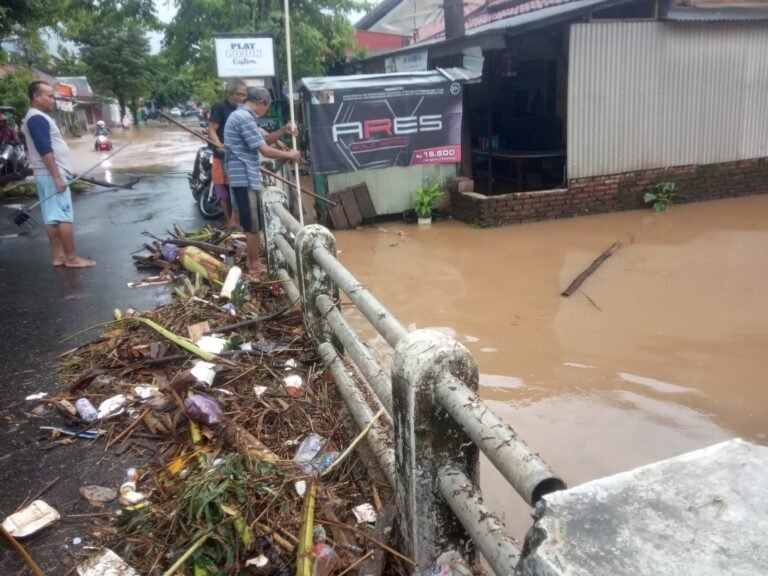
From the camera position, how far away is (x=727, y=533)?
124cm

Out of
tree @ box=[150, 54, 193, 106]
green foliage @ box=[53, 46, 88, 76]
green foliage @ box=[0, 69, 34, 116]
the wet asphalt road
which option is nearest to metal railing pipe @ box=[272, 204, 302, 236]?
the wet asphalt road

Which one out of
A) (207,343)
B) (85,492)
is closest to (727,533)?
(85,492)

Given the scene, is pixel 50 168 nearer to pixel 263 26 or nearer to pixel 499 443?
pixel 499 443

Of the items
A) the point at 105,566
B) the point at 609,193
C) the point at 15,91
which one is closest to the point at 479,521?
the point at 105,566

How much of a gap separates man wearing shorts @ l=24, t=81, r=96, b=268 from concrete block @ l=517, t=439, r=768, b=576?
255 inches

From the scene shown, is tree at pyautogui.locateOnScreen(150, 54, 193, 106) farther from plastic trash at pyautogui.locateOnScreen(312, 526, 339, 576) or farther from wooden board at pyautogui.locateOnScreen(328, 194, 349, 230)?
plastic trash at pyautogui.locateOnScreen(312, 526, 339, 576)

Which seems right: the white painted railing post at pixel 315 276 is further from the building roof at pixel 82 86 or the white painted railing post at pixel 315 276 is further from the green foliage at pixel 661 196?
the building roof at pixel 82 86

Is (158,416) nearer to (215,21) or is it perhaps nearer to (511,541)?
(511,541)

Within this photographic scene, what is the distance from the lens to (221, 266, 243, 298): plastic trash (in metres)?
5.35

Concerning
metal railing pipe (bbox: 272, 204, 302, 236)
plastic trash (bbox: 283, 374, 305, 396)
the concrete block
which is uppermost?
metal railing pipe (bbox: 272, 204, 302, 236)

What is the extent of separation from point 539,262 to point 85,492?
6428 mm

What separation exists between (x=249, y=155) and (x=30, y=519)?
3.96m

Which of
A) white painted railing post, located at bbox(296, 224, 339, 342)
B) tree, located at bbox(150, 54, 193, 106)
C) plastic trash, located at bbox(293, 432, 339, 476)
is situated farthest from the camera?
tree, located at bbox(150, 54, 193, 106)

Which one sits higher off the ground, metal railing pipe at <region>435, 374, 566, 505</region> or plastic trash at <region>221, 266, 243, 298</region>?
metal railing pipe at <region>435, 374, 566, 505</region>
